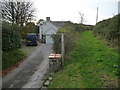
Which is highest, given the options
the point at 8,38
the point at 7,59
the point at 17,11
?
the point at 17,11

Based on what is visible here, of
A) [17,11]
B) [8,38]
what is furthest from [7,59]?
[17,11]

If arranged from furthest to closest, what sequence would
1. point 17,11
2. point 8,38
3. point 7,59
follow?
1. point 17,11
2. point 8,38
3. point 7,59

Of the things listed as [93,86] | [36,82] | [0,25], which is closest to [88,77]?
[93,86]

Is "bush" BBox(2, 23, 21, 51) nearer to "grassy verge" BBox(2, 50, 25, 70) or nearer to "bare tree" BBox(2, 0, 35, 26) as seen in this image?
"grassy verge" BBox(2, 50, 25, 70)

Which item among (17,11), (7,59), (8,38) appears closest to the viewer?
(7,59)

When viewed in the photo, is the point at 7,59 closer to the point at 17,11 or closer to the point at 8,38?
the point at 8,38

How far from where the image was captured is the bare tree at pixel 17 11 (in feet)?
111

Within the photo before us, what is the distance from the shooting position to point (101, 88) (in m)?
7.12

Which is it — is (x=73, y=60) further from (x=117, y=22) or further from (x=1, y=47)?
(x=117, y=22)

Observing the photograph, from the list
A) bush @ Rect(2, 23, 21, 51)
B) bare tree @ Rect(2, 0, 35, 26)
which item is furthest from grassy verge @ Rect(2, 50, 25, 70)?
bare tree @ Rect(2, 0, 35, 26)

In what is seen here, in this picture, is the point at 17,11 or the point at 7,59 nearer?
the point at 7,59

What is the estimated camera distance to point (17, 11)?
34.9m

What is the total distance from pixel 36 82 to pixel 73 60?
3.65m

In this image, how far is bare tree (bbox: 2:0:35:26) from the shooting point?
33.8m
